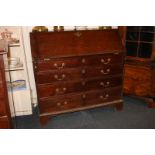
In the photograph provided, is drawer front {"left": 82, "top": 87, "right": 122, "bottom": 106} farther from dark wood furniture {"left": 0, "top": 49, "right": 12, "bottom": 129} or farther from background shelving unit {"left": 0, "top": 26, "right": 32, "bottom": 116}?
dark wood furniture {"left": 0, "top": 49, "right": 12, "bottom": 129}

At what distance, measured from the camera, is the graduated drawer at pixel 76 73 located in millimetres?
2414

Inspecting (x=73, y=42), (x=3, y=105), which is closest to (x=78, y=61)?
(x=73, y=42)

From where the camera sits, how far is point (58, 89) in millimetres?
2543

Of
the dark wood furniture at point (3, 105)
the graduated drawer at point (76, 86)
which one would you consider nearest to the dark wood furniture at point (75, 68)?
the graduated drawer at point (76, 86)

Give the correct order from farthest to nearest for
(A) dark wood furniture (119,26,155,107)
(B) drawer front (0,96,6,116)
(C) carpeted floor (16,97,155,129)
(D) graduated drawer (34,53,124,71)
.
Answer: (A) dark wood furniture (119,26,155,107) < (C) carpeted floor (16,97,155,129) < (D) graduated drawer (34,53,124,71) < (B) drawer front (0,96,6,116)

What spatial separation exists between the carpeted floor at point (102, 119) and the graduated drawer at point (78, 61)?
32.2 inches

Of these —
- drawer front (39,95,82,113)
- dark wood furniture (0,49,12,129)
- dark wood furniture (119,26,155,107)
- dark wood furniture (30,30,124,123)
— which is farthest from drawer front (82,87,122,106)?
dark wood furniture (0,49,12,129)

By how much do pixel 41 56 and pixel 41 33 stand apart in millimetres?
358

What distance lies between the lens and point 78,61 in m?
2.48

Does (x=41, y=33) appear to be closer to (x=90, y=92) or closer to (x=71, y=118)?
(x=90, y=92)

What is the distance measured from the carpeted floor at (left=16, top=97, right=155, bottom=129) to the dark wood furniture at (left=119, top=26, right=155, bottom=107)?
Result: 0.85ft

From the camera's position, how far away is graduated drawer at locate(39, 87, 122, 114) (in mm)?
2578

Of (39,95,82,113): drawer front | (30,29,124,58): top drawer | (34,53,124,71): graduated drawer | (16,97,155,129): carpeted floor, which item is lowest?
(16,97,155,129): carpeted floor

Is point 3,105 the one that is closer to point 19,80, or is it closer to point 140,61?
point 19,80
